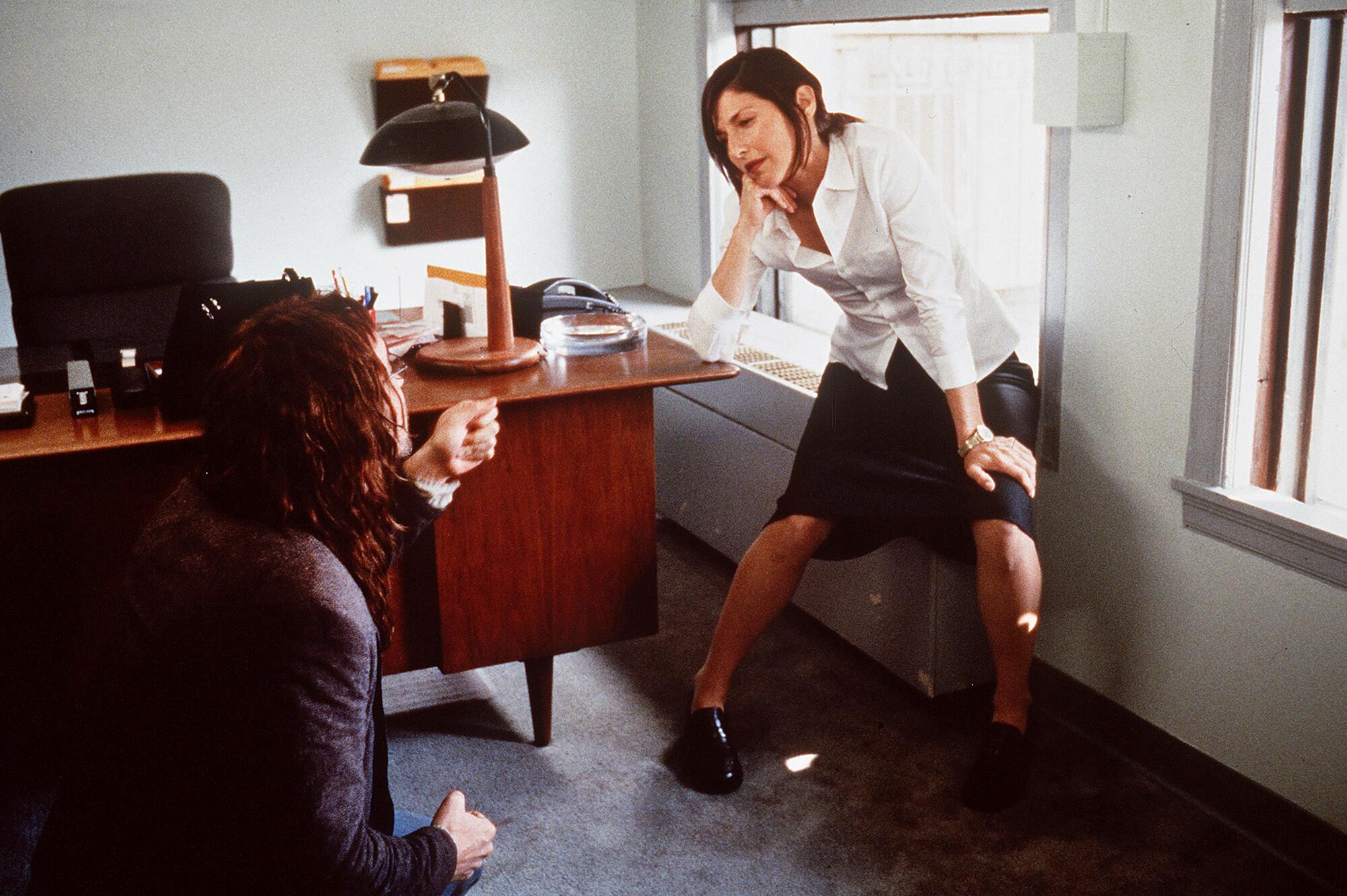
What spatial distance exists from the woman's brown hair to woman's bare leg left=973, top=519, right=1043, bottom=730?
712 millimetres

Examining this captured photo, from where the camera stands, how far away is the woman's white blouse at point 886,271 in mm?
2102

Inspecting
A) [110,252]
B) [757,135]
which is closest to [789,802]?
[757,135]

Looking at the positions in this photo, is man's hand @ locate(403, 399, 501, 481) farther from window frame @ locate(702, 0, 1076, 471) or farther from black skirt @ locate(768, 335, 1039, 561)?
window frame @ locate(702, 0, 1076, 471)

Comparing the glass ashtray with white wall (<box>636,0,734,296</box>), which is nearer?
the glass ashtray

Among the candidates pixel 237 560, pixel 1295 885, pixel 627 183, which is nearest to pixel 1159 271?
pixel 1295 885

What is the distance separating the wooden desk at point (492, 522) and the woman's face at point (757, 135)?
352 millimetres

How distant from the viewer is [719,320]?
2291mm

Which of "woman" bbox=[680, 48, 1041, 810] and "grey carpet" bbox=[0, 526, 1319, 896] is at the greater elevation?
"woman" bbox=[680, 48, 1041, 810]

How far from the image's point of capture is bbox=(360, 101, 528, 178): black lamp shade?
2.23 metres

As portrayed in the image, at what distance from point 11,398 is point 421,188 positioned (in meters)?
1.83

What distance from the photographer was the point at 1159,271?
207 centimetres

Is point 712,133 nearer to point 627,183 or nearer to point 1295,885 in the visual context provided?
point 1295,885

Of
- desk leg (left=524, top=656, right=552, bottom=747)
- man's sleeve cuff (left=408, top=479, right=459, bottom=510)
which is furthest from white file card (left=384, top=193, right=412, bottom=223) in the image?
man's sleeve cuff (left=408, top=479, right=459, bottom=510)

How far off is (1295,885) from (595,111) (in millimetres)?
2814
